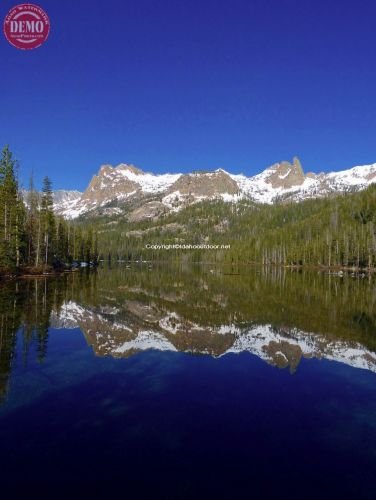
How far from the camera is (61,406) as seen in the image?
1265cm

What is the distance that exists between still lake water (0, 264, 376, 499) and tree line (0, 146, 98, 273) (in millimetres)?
37803

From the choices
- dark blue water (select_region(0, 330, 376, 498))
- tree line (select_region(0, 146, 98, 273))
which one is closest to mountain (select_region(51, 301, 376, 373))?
dark blue water (select_region(0, 330, 376, 498))

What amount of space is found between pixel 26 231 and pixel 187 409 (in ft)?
235

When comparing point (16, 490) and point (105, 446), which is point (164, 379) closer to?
point (105, 446)

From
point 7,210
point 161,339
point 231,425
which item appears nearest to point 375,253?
point 7,210

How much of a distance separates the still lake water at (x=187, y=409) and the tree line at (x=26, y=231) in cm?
3780

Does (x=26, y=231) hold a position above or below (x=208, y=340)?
above

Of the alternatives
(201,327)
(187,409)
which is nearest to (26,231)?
(201,327)

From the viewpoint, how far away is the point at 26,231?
251 ft

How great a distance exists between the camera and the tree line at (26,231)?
61.5 m

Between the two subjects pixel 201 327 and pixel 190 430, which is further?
pixel 201 327

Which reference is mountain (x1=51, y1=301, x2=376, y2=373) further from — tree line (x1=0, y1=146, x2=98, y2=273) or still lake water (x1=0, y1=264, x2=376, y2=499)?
tree line (x1=0, y1=146, x2=98, y2=273)

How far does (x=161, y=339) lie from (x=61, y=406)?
1154 cm

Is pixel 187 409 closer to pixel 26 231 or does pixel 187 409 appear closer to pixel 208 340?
pixel 208 340
